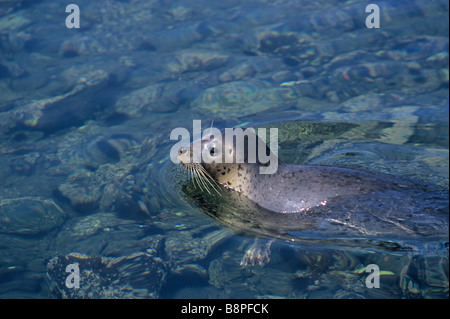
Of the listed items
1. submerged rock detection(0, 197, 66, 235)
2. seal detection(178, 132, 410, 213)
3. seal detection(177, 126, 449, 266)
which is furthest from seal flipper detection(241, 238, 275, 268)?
submerged rock detection(0, 197, 66, 235)

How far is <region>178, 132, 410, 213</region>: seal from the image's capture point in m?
4.79

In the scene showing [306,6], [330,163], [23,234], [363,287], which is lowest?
[363,287]

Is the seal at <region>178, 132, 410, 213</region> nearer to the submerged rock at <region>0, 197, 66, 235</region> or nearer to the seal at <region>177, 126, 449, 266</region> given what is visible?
the seal at <region>177, 126, 449, 266</region>

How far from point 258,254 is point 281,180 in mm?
1087

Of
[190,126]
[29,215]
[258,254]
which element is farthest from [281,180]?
[29,215]

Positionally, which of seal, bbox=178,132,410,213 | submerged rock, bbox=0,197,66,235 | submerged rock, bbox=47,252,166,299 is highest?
seal, bbox=178,132,410,213

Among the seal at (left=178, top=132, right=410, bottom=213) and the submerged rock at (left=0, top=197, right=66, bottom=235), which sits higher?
the seal at (left=178, top=132, right=410, bottom=213)

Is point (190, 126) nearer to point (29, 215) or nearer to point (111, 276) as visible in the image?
point (29, 215)

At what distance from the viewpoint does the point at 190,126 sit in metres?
6.92

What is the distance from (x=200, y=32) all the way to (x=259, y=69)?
7.44ft

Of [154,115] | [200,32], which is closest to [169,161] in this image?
[154,115]

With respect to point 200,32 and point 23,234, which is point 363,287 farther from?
point 200,32

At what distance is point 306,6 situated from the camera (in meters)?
10.6

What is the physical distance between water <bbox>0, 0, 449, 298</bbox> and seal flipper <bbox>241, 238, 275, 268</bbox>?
35 mm
